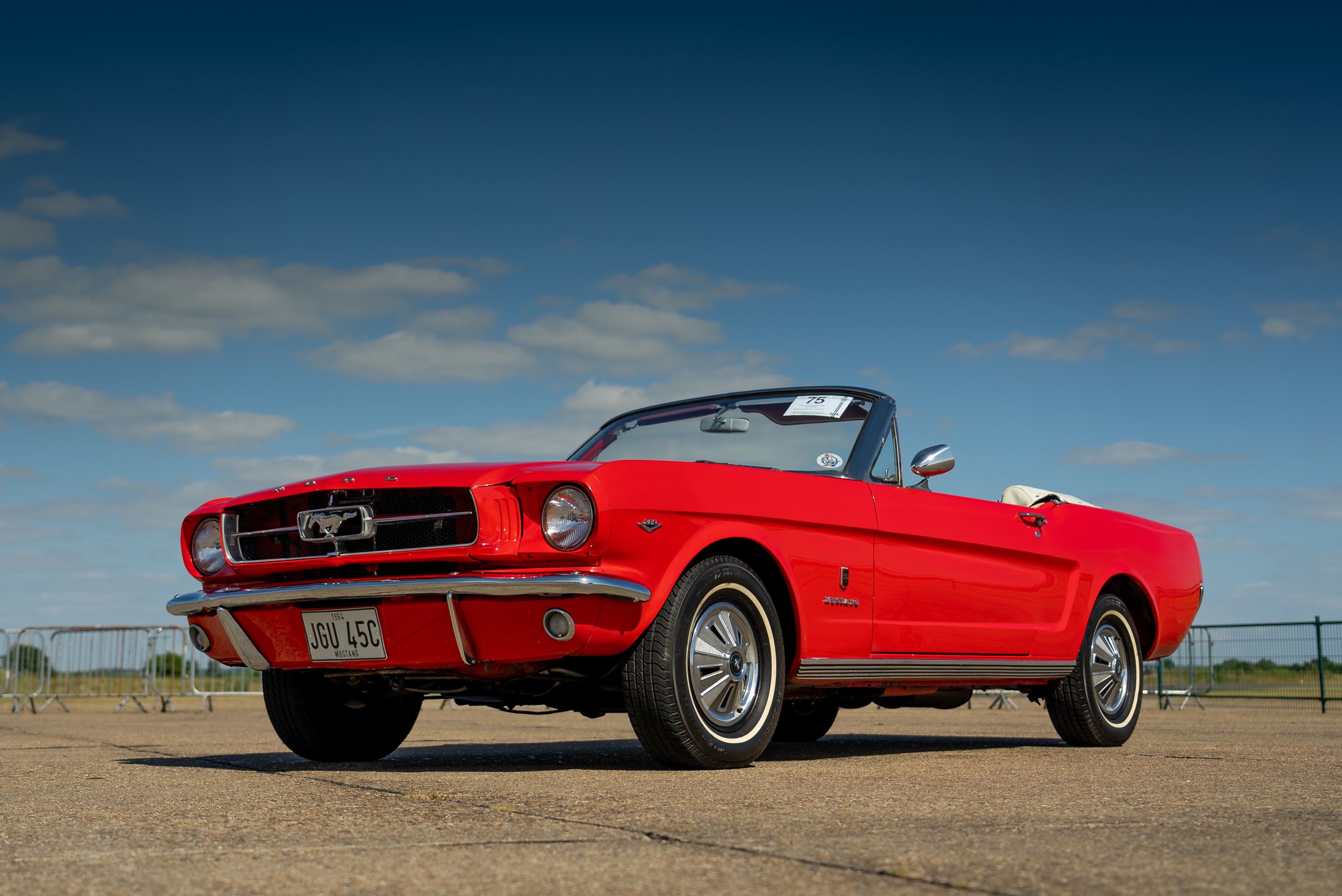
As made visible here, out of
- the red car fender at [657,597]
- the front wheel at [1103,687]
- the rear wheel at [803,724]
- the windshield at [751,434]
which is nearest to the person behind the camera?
the red car fender at [657,597]

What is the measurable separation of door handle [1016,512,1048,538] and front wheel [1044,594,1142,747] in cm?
74

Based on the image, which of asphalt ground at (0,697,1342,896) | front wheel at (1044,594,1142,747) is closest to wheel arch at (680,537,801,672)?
asphalt ground at (0,697,1342,896)

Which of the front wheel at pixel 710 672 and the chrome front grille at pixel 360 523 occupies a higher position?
the chrome front grille at pixel 360 523

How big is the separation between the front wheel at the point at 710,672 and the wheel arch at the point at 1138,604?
9.69 ft

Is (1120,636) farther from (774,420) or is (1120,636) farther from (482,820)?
(482,820)

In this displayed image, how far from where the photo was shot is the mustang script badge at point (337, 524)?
16.0 ft

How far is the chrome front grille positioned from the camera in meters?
4.75

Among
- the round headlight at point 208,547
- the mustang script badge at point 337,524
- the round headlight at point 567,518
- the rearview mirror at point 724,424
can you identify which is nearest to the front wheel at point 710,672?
the round headlight at point 567,518

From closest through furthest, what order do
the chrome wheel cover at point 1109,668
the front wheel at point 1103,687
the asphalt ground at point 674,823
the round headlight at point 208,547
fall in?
the asphalt ground at point 674,823
the round headlight at point 208,547
the front wheel at point 1103,687
the chrome wheel cover at point 1109,668

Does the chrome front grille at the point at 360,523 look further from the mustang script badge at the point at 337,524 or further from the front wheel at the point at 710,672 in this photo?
the front wheel at the point at 710,672

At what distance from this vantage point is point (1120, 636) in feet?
24.4

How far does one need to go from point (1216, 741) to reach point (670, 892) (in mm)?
6145

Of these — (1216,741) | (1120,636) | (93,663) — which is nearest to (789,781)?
(1120,636)

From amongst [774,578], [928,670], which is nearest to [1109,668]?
[928,670]
